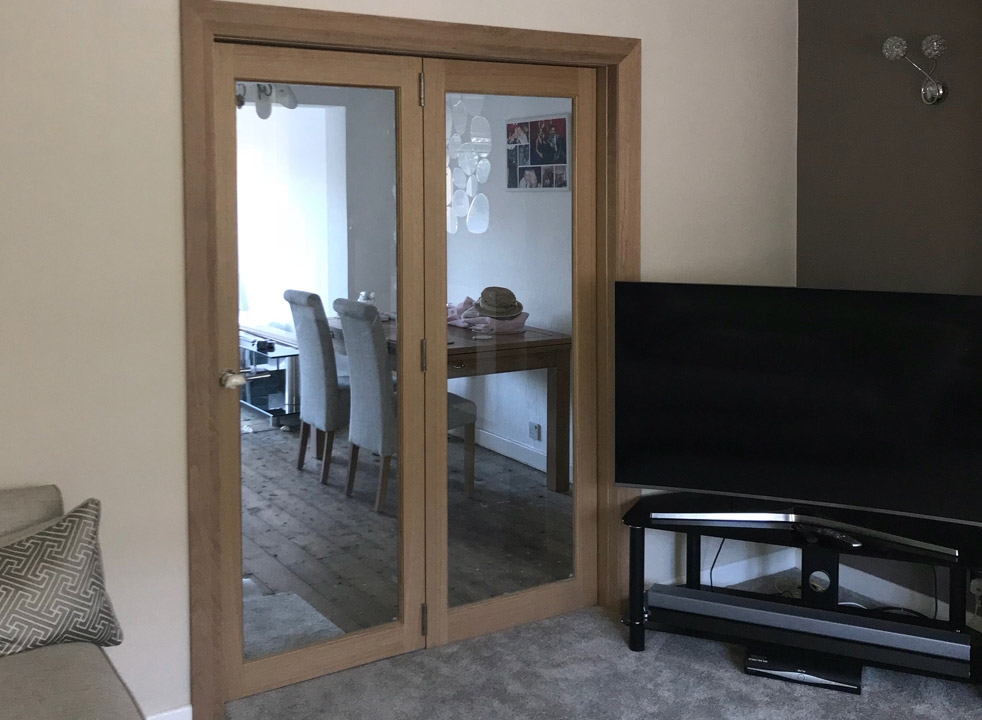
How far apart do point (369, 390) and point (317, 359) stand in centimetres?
20

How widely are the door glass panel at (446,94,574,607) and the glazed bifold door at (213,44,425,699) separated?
0.16m

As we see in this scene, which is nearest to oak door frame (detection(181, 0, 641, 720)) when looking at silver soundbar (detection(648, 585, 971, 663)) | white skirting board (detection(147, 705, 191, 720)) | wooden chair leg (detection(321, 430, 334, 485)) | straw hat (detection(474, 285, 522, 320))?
white skirting board (detection(147, 705, 191, 720))

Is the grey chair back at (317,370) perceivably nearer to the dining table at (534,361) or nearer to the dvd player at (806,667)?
the dining table at (534,361)

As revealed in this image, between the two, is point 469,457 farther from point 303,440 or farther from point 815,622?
point 815,622

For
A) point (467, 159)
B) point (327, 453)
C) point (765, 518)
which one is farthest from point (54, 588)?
point (765, 518)

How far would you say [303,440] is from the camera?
320 centimetres

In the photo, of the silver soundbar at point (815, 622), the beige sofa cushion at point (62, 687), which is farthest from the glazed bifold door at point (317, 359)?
the silver soundbar at point (815, 622)

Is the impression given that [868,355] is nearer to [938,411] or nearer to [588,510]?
[938,411]

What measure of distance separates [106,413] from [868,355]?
223 centimetres

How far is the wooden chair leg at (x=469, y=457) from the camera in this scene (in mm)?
3469

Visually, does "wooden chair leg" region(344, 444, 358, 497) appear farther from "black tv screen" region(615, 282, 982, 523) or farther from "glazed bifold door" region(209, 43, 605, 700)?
"black tv screen" region(615, 282, 982, 523)

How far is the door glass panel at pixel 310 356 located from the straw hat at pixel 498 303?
1.06 ft

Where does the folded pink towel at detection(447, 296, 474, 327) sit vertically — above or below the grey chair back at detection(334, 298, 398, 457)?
→ above

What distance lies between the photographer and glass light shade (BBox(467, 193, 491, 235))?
3.38 m
